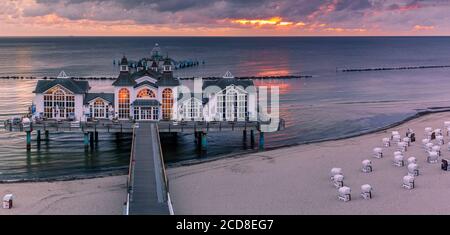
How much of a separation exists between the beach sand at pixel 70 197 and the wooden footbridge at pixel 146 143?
4.65 feet

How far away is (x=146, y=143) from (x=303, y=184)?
11.6 metres

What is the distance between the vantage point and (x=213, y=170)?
128 feet

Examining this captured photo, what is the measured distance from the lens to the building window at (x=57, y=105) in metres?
48.5

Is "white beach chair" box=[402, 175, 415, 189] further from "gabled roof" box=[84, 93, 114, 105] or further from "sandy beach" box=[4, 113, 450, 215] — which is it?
"gabled roof" box=[84, 93, 114, 105]

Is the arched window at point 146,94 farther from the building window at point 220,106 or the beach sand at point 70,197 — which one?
the beach sand at point 70,197

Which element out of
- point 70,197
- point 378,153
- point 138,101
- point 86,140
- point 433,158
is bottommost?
point 70,197

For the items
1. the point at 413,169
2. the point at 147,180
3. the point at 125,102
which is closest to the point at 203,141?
the point at 125,102

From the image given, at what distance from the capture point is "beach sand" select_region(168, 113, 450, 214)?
2969 centimetres

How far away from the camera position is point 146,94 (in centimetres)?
4859

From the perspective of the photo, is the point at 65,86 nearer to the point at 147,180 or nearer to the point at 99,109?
the point at 99,109

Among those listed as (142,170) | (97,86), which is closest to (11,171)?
(142,170)

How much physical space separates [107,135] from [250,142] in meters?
12.4

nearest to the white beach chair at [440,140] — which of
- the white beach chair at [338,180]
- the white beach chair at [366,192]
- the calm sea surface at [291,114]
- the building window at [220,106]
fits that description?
the calm sea surface at [291,114]
